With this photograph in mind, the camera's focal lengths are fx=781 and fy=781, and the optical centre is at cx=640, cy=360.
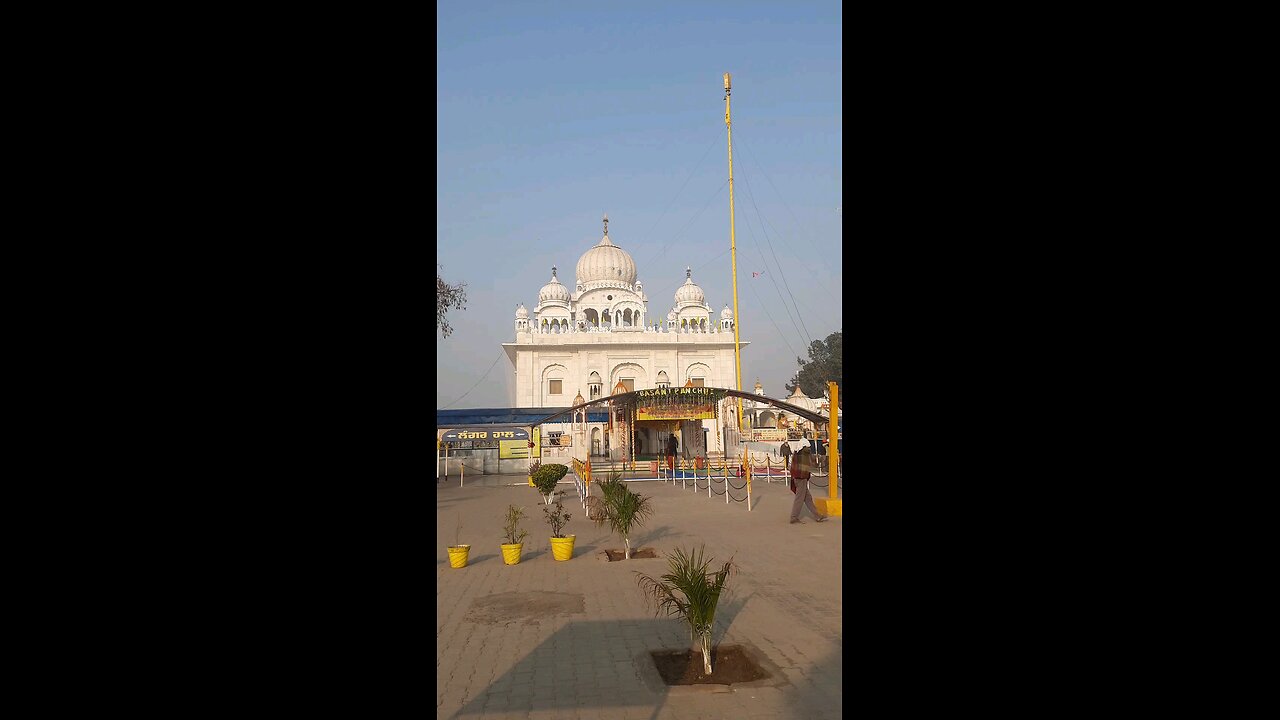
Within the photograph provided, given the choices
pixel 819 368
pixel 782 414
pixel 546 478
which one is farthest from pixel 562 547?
pixel 819 368

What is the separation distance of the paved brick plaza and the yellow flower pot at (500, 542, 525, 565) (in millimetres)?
141

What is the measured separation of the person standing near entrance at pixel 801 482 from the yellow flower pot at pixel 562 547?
3907 mm

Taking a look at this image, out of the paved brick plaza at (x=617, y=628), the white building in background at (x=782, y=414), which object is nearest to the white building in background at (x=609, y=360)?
the white building in background at (x=782, y=414)

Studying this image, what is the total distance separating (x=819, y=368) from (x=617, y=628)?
170ft

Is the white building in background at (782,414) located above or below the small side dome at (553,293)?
below

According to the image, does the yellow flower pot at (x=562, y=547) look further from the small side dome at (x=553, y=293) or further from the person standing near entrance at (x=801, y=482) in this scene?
the small side dome at (x=553, y=293)

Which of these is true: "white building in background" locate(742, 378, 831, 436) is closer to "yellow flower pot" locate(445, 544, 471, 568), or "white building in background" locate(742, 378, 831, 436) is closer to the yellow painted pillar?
the yellow painted pillar

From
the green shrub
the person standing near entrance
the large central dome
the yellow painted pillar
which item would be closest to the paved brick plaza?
the person standing near entrance

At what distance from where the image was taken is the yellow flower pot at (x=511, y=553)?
30.3 feet
